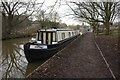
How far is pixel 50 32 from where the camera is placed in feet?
48.9

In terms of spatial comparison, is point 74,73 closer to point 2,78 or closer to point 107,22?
point 2,78

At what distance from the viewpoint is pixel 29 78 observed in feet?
22.7

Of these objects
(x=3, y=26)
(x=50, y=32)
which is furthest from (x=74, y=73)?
(x=3, y=26)

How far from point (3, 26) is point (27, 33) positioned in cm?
1085

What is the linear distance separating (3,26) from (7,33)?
154cm

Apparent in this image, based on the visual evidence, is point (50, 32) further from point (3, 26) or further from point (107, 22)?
point (3, 26)

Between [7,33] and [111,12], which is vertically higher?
[111,12]

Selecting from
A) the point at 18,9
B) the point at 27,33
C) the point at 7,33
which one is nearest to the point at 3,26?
the point at 7,33

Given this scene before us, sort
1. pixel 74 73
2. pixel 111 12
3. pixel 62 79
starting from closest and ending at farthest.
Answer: pixel 62 79
pixel 74 73
pixel 111 12

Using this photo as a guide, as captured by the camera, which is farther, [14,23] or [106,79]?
[14,23]

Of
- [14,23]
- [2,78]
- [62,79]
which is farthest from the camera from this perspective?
[14,23]

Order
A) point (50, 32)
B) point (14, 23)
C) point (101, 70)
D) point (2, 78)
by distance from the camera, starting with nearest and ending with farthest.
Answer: point (101, 70) < point (2, 78) < point (50, 32) < point (14, 23)

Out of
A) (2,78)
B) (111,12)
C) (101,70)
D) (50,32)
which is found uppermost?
(111,12)

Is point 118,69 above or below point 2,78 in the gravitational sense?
above
